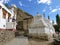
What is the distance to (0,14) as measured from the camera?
1535 centimetres

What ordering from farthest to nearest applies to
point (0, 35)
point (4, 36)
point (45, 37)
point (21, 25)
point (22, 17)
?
point (22, 17) < point (21, 25) < point (45, 37) < point (4, 36) < point (0, 35)

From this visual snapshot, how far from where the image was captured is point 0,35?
11.7 meters

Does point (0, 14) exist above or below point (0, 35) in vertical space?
above

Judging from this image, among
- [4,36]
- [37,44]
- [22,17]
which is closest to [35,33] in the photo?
[37,44]

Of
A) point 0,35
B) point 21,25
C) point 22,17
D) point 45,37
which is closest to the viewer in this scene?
point 0,35

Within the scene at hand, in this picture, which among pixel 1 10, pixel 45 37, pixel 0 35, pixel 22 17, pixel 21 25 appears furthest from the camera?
pixel 22 17

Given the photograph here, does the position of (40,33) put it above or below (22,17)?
below

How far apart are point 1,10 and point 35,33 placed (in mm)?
6292

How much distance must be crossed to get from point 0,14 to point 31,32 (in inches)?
216

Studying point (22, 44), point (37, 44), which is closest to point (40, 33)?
point (37, 44)

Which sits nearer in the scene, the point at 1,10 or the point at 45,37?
the point at 45,37

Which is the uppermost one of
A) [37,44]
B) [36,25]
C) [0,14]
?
[0,14]

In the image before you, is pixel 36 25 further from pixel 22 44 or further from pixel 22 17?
pixel 22 17

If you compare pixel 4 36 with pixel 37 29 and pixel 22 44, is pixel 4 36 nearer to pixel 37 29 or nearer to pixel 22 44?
pixel 22 44
